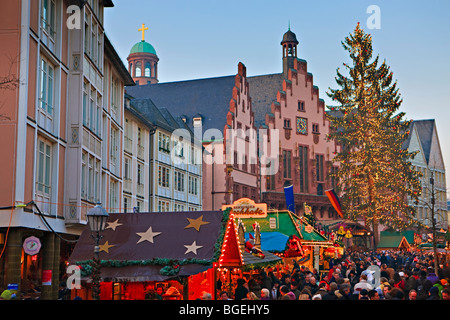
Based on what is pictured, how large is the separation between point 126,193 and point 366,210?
29288 millimetres

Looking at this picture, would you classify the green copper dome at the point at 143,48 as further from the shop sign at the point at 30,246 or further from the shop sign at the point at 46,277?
the shop sign at the point at 30,246

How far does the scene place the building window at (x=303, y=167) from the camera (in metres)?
81.5

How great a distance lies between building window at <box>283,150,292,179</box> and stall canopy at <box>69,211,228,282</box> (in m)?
60.4

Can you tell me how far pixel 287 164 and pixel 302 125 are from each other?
219 inches

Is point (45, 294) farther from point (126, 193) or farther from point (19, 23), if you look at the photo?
point (126, 193)

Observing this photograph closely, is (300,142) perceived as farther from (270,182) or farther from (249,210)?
(249,210)

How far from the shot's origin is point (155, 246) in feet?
61.6

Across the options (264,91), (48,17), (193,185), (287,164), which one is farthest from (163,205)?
(264,91)

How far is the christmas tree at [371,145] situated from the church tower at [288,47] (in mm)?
18501

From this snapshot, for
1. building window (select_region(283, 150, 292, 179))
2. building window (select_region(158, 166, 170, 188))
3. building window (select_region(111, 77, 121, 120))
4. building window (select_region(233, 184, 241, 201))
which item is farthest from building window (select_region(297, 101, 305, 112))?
building window (select_region(111, 77, 121, 120))

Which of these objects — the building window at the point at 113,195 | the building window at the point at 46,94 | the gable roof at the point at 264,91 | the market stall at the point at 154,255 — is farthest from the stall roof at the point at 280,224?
the gable roof at the point at 264,91

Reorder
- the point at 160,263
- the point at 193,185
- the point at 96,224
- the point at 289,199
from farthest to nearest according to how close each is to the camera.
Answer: the point at 193,185
the point at 289,199
the point at 160,263
the point at 96,224

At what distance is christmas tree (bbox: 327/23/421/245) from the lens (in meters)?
63.3

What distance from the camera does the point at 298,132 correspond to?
268 ft
